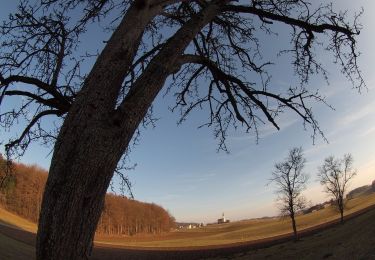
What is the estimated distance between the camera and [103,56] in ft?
12.3

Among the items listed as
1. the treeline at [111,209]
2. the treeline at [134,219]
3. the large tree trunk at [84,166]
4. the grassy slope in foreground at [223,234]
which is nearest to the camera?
the large tree trunk at [84,166]

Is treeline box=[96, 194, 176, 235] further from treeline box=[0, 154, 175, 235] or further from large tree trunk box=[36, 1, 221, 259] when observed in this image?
large tree trunk box=[36, 1, 221, 259]

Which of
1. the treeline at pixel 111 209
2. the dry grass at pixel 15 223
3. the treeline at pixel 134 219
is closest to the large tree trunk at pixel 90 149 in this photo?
the dry grass at pixel 15 223

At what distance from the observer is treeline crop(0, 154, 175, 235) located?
119 metres

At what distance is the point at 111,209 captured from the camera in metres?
94.9

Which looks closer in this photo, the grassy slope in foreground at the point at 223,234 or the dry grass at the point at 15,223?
the dry grass at the point at 15,223

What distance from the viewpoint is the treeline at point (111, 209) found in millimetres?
118625

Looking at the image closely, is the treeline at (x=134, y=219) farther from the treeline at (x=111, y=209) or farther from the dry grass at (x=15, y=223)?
the dry grass at (x=15, y=223)

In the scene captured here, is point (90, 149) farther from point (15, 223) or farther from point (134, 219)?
point (134, 219)

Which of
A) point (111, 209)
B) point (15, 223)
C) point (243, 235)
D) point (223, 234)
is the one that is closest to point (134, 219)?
point (223, 234)

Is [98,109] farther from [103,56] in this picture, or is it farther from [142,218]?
[142,218]

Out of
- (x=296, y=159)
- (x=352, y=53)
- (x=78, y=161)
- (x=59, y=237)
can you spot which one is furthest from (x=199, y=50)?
(x=296, y=159)

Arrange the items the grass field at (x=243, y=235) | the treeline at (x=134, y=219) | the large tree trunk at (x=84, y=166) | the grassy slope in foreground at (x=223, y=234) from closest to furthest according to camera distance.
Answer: the large tree trunk at (x=84, y=166) < the grassy slope in foreground at (x=223, y=234) < the grass field at (x=243, y=235) < the treeline at (x=134, y=219)

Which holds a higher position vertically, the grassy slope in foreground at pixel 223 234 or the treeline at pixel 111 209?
the treeline at pixel 111 209
